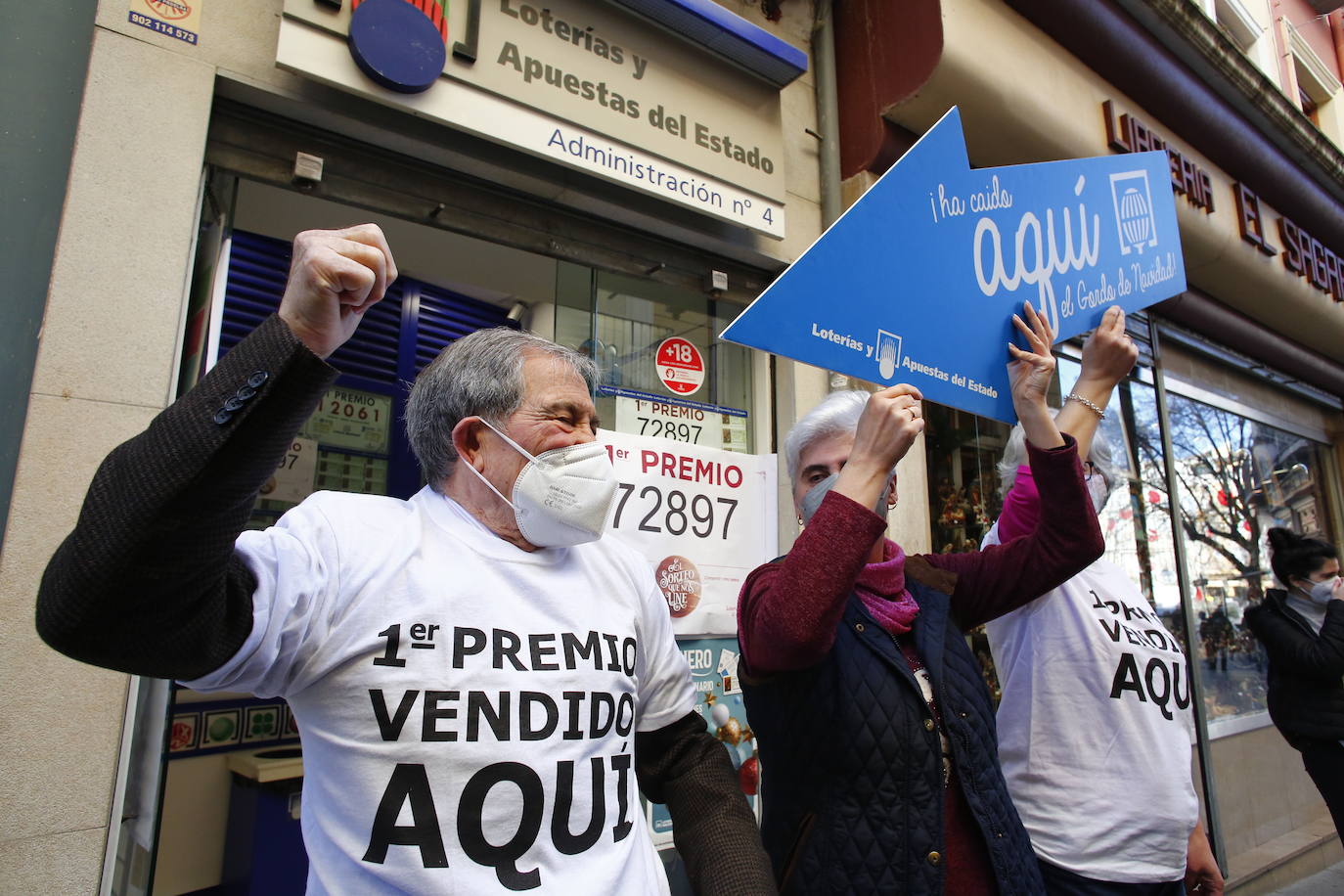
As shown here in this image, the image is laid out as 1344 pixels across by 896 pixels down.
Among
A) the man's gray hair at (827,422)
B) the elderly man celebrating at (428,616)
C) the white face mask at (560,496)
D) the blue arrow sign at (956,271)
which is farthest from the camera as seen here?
the man's gray hair at (827,422)

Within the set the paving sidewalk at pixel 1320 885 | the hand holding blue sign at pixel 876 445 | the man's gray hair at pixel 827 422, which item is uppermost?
the man's gray hair at pixel 827 422

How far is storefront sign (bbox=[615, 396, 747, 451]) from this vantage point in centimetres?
335

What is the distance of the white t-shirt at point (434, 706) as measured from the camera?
107cm

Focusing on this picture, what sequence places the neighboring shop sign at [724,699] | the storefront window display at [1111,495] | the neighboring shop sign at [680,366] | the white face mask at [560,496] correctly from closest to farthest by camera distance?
1. the white face mask at [560,496]
2. the neighboring shop sign at [724,699]
3. the neighboring shop sign at [680,366]
4. the storefront window display at [1111,495]

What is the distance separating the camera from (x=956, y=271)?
1.89 metres

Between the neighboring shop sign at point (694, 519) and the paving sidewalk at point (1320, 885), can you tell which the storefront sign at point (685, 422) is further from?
the paving sidewalk at point (1320, 885)

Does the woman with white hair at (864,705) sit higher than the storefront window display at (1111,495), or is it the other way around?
the storefront window display at (1111,495)

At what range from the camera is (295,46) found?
7.97 ft

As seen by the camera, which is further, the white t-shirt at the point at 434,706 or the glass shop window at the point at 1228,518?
the glass shop window at the point at 1228,518

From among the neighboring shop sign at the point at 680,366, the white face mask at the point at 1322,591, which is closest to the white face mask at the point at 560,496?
the neighboring shop sign at the point at 680,366

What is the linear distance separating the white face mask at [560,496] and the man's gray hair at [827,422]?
55cm

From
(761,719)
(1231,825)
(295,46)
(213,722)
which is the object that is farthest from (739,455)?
(1231,825)

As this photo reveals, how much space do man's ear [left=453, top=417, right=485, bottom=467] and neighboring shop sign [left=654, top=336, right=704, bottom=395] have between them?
2138 mm

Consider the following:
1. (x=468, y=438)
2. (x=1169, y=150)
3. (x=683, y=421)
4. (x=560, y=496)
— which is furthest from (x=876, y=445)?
(x=1169, y=150)
